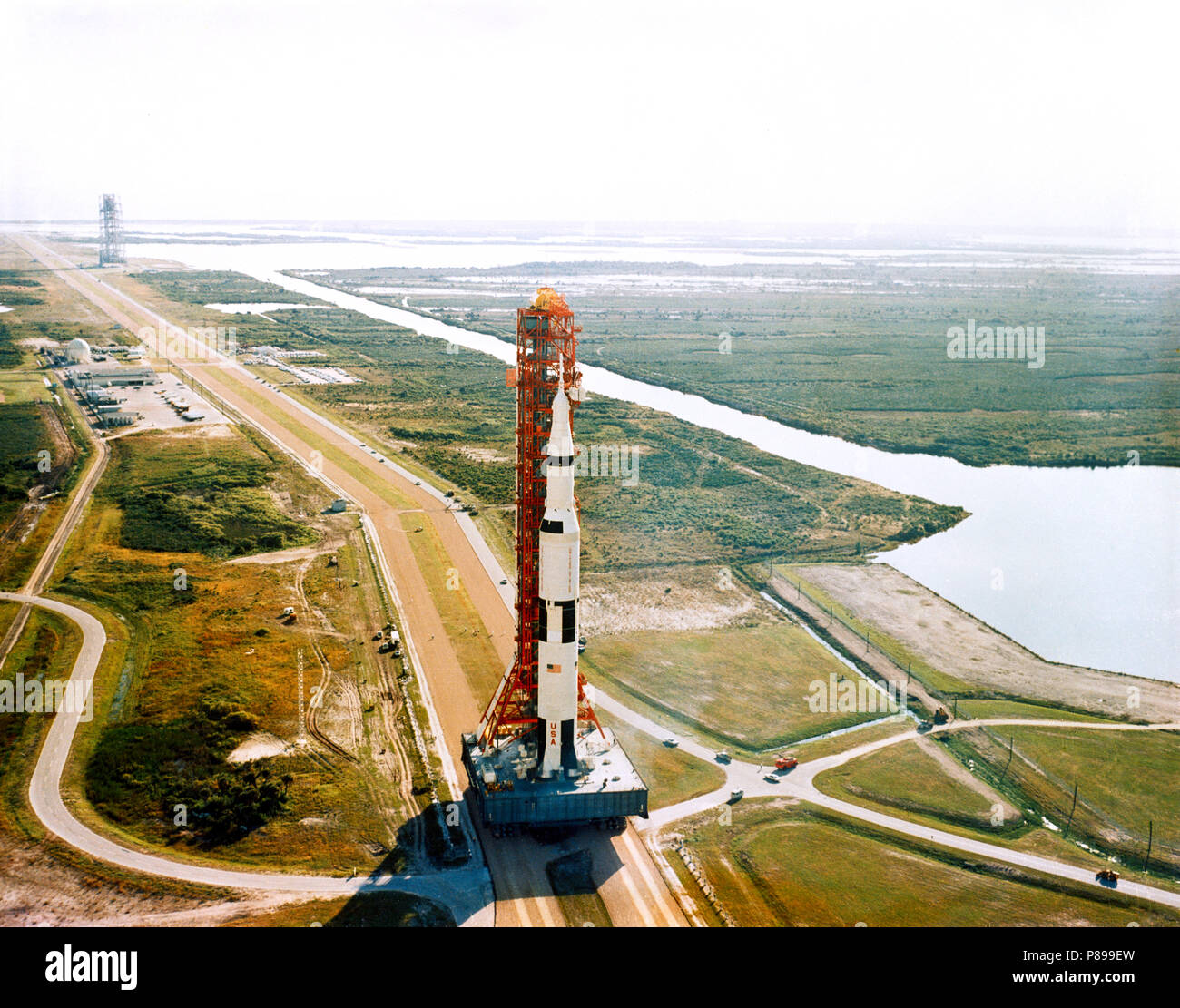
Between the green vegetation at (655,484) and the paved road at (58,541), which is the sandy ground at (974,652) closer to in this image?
the green vegetation at (655,484)

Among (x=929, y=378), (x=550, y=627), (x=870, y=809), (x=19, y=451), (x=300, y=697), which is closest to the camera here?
(x=550, y=627)

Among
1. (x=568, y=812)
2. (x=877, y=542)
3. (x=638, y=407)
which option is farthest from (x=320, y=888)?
(x=638, y=407)

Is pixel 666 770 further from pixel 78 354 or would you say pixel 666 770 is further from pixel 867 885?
pixel 78 354

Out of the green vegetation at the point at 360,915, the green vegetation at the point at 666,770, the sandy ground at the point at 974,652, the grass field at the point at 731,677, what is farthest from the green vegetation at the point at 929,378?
the green vegetation at the point at 360,915

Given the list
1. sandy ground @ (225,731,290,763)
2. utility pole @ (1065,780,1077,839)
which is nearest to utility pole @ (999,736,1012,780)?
utility pole @ (1065,780,1077,839)

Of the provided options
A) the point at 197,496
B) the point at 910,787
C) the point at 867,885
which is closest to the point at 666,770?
the point at 867,885

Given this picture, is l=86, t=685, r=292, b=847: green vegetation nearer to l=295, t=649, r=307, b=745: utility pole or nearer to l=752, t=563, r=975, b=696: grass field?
l=295, t=649, r=307, b=745: utility pole
